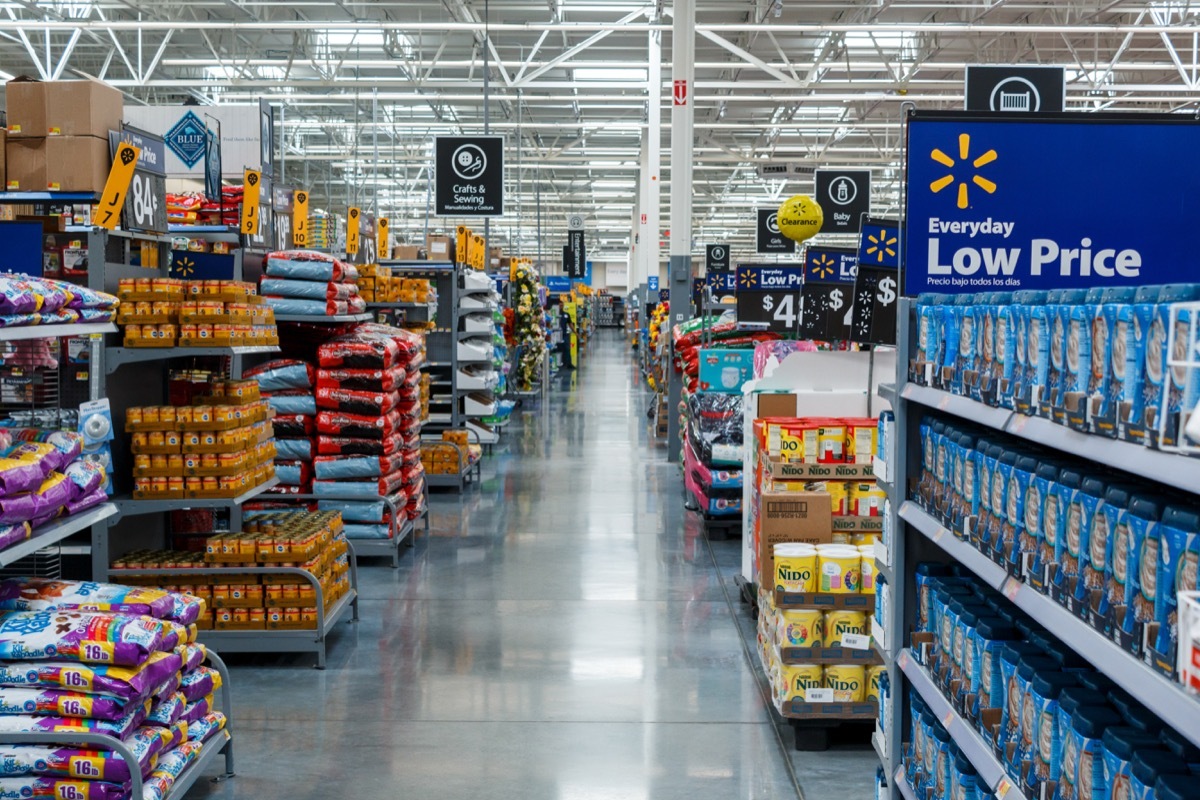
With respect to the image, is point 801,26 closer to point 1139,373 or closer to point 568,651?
point 568,651

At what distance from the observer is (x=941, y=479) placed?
3330 mm

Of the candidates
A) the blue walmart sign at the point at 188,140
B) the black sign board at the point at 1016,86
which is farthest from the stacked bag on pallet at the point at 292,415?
the black sign board at the point at 1016,86

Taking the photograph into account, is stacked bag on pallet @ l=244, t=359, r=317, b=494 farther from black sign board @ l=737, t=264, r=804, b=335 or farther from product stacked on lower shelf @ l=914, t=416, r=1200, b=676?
product stacked on lower shelf @ l=914, t=416, r=1200, b=676

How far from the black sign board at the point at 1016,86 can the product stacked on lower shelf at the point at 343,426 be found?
589 centimetres

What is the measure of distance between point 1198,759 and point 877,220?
4212 mm

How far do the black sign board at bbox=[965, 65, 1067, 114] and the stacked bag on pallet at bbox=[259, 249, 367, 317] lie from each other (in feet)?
20.0

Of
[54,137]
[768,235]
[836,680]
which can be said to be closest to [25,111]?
[54,137]

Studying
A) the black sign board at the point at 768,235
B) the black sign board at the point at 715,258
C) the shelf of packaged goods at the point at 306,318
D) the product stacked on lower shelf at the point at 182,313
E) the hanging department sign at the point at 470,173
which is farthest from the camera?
the black sign board at the point at 715,258

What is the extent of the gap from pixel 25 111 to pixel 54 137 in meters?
0.16

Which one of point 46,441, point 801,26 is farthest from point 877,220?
point 801,26

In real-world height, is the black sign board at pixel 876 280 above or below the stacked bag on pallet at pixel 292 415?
above

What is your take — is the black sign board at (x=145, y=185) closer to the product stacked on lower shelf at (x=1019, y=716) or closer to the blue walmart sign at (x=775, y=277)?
the product stacked on lower shelf at (x=1019, y=716)

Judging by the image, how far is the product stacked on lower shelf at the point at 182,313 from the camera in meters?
5.63

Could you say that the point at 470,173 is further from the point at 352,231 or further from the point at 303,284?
the point at 303,284
